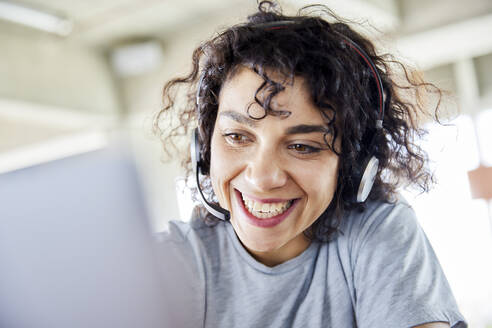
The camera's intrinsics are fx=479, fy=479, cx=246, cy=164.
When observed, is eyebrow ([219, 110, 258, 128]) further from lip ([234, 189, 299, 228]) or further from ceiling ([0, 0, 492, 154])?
ceiling ([0, 0, 492, 154])

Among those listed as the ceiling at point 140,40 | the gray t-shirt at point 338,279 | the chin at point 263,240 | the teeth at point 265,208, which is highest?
the ceiling at point 140,40

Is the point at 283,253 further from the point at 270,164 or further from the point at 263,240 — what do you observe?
the point at 270,164

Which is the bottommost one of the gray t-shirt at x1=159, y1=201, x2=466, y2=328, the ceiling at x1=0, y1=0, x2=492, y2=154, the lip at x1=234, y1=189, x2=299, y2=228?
the gray t-shirt at x1=159, y1=201, x2=466, y2=328

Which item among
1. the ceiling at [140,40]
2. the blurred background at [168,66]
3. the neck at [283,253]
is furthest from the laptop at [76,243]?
the blurred background at [168,66]

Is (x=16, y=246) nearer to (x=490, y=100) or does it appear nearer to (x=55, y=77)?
(x=55, y=77)

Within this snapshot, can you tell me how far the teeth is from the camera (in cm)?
93

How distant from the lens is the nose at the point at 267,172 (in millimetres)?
875

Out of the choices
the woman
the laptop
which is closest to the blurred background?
the woman

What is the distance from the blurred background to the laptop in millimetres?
3503

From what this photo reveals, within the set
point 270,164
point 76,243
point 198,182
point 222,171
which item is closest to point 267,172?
point 270,164

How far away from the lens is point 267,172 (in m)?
0.88

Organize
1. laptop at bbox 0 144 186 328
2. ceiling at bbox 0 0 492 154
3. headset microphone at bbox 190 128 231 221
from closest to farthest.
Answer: laptop at bbox 0 144 186 328 < headset microphone at bbox 190 128 231 221 < ceiling at bbox 0 0 492 154

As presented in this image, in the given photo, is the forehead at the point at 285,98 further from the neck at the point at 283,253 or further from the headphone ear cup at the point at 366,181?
the neck at the point at 283,253

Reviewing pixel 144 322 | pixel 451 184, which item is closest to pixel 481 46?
pixel 451 184
